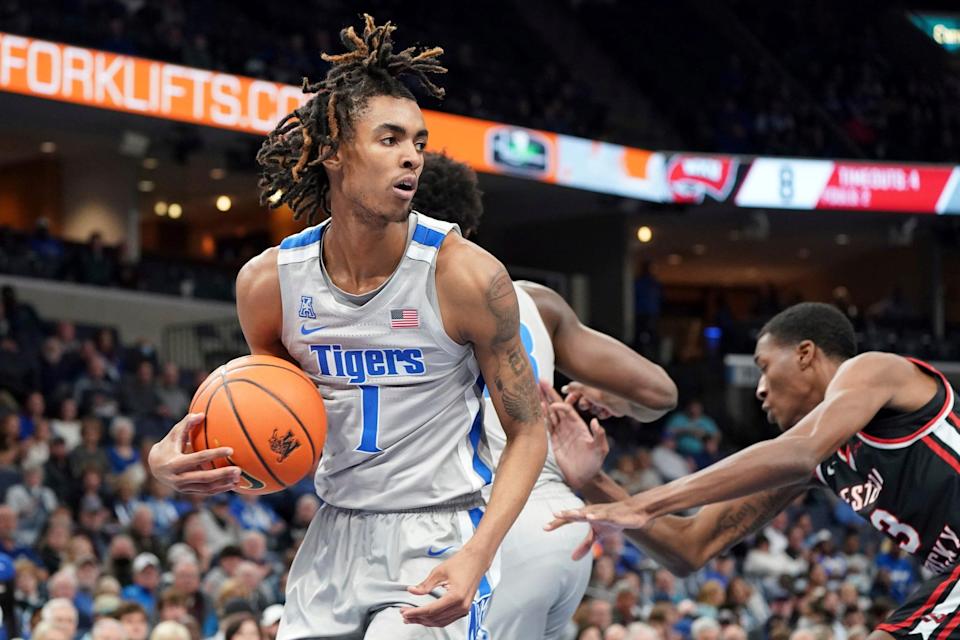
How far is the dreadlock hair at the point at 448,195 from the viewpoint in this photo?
4.40 metres

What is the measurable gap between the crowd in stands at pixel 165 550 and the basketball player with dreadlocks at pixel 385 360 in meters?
3.64

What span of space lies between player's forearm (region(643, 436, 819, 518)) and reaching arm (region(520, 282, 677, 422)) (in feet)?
1.81

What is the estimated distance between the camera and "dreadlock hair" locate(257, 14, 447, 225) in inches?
142

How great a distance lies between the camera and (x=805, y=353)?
185 inches

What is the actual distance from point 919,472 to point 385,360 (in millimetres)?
1927

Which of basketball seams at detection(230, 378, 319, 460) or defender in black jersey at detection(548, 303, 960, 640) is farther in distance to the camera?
defender in black jersey at detection(548, 303, 960, 640)

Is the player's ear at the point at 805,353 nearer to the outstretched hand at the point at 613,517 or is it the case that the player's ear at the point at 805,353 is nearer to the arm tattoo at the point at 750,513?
the arm tattoo at the point at 750,513

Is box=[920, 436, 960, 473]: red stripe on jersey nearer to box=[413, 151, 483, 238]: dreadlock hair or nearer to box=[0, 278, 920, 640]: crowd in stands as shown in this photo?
box=[413, 151, 483, 238]: dreadlock hair

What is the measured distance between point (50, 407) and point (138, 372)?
101cm

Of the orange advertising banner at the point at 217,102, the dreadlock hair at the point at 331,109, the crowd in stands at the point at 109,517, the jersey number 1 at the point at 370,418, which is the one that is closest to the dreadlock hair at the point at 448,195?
the dreadlock hair at the point at 331,109

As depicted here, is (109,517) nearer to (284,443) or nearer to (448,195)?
(448,195)

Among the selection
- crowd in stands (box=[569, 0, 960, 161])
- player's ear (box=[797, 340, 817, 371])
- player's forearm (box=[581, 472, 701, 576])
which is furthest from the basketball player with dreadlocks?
crowd in stands (box=[569, 0, 960, 161])

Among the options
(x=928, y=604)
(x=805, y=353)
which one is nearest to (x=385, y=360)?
(x=805, y=353)

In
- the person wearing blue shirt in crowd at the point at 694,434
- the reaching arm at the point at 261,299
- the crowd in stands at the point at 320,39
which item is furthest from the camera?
the person wearing blue shirt in crowd at the point at 694,434
